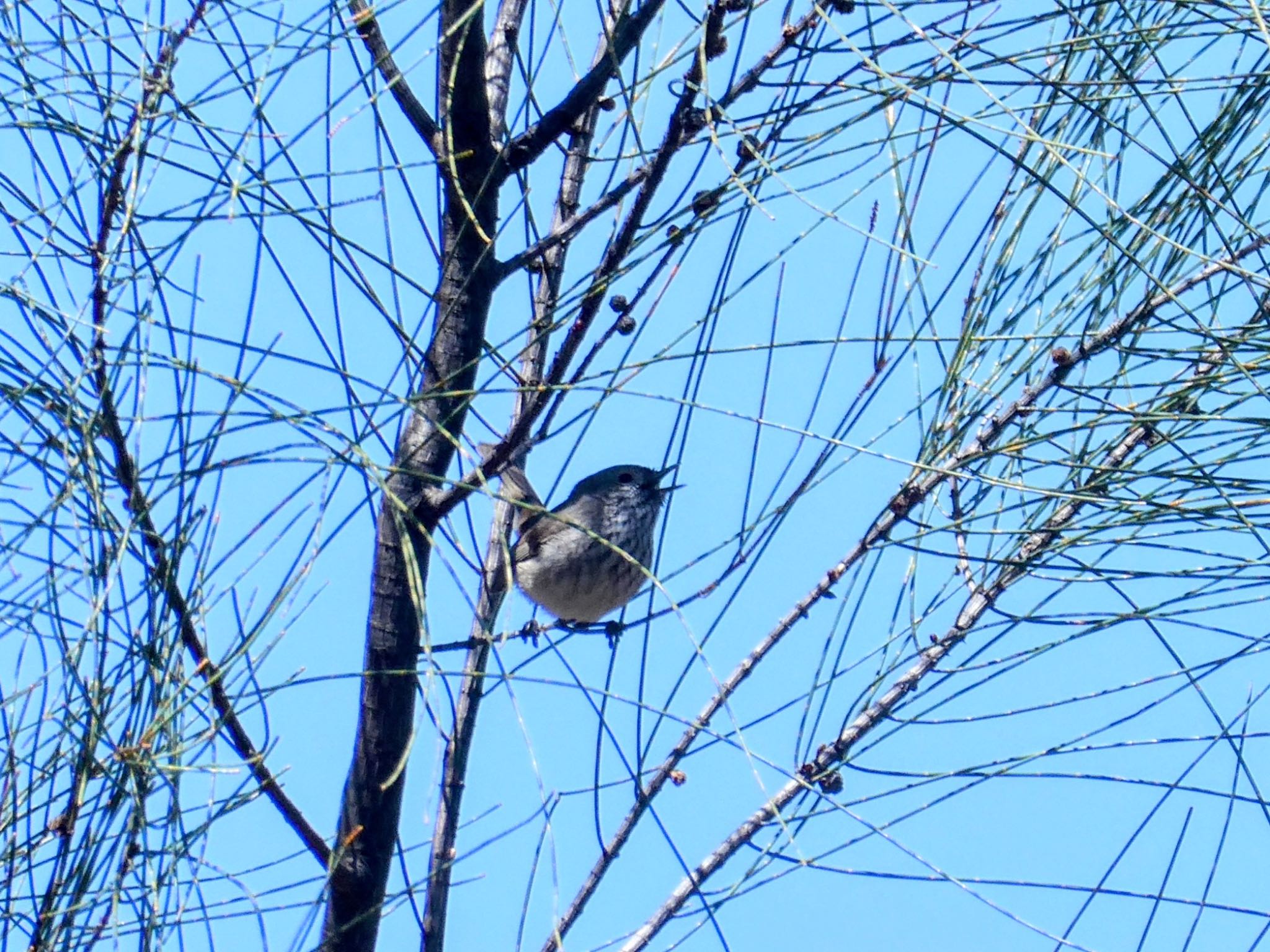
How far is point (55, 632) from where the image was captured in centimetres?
159

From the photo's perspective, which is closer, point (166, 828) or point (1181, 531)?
point (166, 828)

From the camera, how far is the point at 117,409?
1.64 meters

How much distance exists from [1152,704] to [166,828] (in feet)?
3.77

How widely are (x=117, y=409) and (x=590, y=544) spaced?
7.73 feet

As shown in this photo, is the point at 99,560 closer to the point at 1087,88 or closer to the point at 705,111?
the point at 705,111

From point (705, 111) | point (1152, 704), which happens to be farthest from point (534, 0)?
point (1152, 704)

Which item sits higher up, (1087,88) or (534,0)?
(534,0)

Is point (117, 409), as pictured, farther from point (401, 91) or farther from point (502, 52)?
point (502, 52)

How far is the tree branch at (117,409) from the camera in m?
1.49

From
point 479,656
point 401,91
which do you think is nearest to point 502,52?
point 401,91

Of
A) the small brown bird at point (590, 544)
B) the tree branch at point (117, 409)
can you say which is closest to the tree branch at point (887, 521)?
the tree branch at point (117, 409)

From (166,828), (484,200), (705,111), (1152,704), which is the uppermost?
(484,200)

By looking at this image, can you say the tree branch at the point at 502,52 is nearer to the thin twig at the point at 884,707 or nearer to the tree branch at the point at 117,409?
the tree branch at the point at 117,409

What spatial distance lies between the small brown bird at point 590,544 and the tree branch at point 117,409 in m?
2.04
